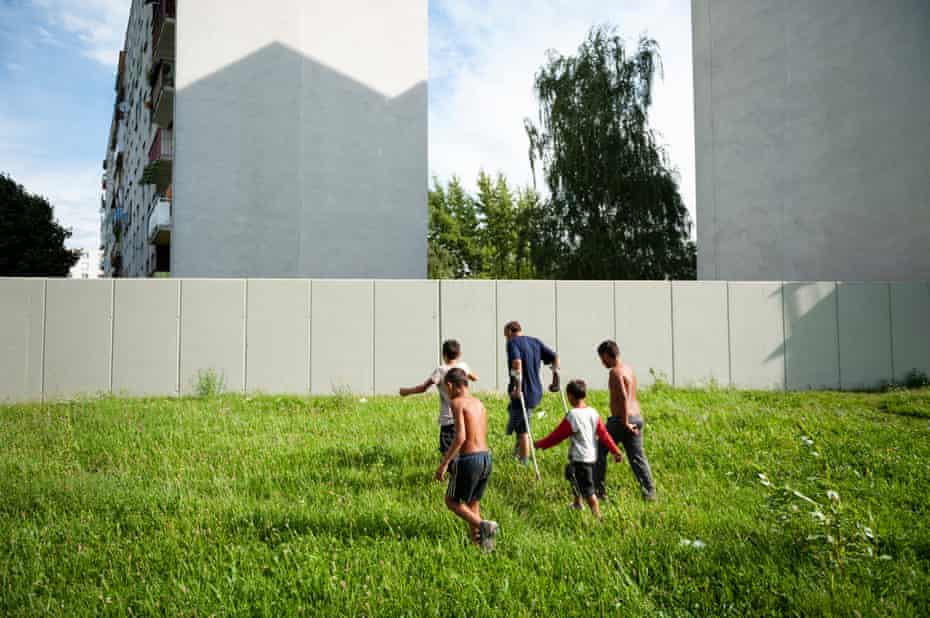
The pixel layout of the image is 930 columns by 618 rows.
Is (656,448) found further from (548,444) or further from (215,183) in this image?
(215,183)

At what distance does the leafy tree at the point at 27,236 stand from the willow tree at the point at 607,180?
78.3 feet

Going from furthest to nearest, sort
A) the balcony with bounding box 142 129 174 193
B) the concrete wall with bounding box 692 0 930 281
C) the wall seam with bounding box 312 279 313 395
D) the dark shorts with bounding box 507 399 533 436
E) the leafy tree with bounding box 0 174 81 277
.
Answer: the leafy tree with bounding box 0 174 81 277, the balcony with bounding box 142 129 174 193, the concrete wall with bounding box 692 0 930 281, the wall seam with bounding box 312 279 313 395, the dark shorts with bounding box 507 399 533 436

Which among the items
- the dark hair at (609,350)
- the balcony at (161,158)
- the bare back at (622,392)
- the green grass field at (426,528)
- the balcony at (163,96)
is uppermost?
the balcony at (163,96)

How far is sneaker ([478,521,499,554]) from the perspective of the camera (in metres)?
4.91

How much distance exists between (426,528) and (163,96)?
71.7 ft

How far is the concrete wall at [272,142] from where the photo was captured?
67.6ft

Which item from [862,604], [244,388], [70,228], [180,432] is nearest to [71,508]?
[180,432]

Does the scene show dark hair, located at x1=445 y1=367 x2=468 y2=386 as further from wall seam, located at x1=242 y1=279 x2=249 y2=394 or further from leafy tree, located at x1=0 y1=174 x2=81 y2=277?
leafy tree, located at x1=0 y1=174 x2=81 y2=277

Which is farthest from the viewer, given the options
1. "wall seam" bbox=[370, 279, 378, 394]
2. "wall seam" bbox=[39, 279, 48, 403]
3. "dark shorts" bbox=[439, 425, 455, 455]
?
"wall seam" bbox=[370, 279, 378, 394]

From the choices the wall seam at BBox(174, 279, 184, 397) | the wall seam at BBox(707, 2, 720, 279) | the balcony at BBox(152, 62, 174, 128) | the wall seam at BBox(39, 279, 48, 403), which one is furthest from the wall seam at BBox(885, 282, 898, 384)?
the balcony at BBox(152, 62, 174, 128)

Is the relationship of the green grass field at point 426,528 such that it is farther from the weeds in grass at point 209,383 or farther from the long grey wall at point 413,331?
the long grey wall at point 413,331

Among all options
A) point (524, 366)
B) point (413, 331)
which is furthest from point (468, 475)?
point (413, 331)

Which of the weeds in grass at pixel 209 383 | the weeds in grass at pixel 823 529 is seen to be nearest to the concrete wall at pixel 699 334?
the weeds in grass at pixel 823 529

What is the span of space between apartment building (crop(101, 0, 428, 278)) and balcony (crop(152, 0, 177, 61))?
7cm
